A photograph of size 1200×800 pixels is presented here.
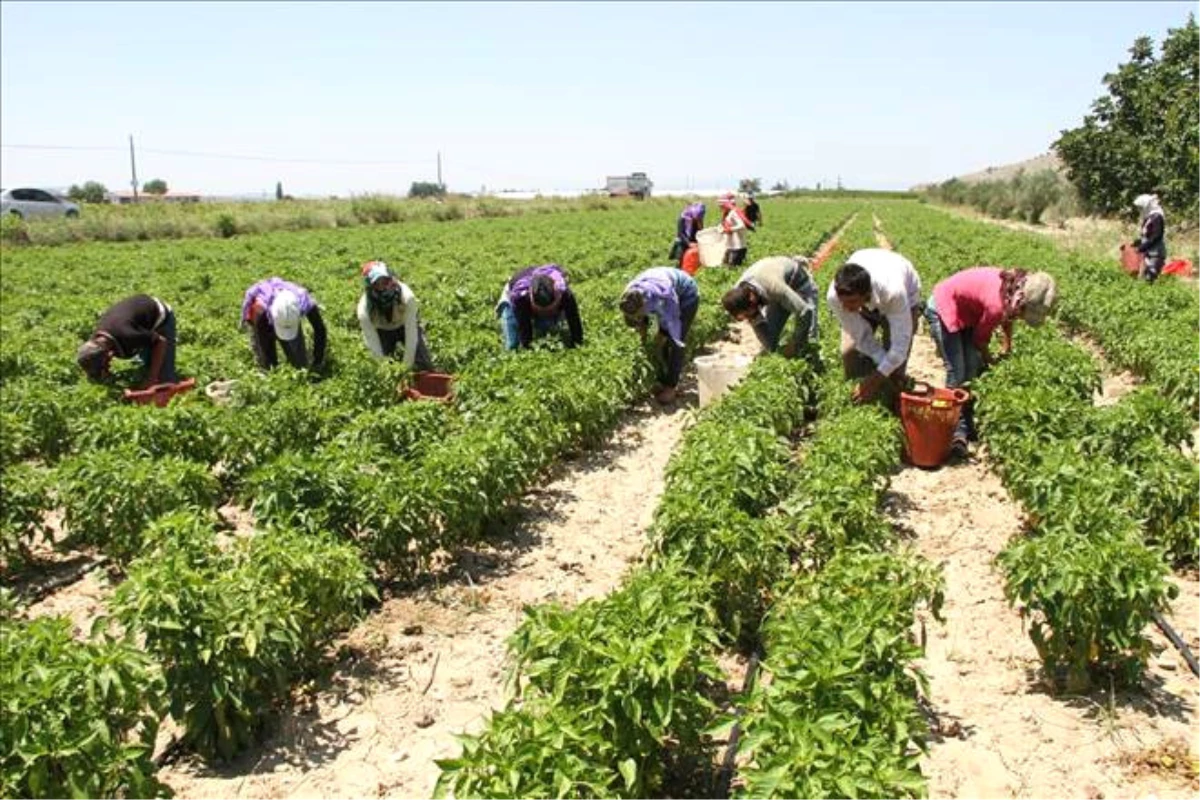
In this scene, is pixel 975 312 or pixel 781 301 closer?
pixel 975 312

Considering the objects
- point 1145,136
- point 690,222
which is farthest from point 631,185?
point 690,222

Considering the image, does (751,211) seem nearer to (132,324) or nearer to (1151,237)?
(1151,237)

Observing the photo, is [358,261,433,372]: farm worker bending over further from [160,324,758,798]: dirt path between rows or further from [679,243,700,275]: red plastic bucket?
[679,243,700,275]: red plastic bucket

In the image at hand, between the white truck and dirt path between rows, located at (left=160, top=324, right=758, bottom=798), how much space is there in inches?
2899

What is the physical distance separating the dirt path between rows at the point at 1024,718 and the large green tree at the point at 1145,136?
23454 millimetres

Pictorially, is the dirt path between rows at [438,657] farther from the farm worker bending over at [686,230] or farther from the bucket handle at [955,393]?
the farm worker bending over at [686,230]

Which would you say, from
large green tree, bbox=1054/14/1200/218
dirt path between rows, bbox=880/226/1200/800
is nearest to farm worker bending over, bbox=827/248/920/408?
dirt path between rows, bbox=880/226/1200/800

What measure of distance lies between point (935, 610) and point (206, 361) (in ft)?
28.9

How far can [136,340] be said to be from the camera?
827cm

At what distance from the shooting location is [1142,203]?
1481 centimetres

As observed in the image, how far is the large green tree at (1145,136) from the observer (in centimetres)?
2467

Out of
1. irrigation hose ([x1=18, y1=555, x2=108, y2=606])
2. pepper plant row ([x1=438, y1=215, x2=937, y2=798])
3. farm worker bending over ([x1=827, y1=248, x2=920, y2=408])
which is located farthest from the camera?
farm worker bending over ([x1=827, y1=248, x2=920, y2=408])

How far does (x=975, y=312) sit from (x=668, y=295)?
2.95 metres

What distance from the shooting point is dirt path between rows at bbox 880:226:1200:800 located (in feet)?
12.4
